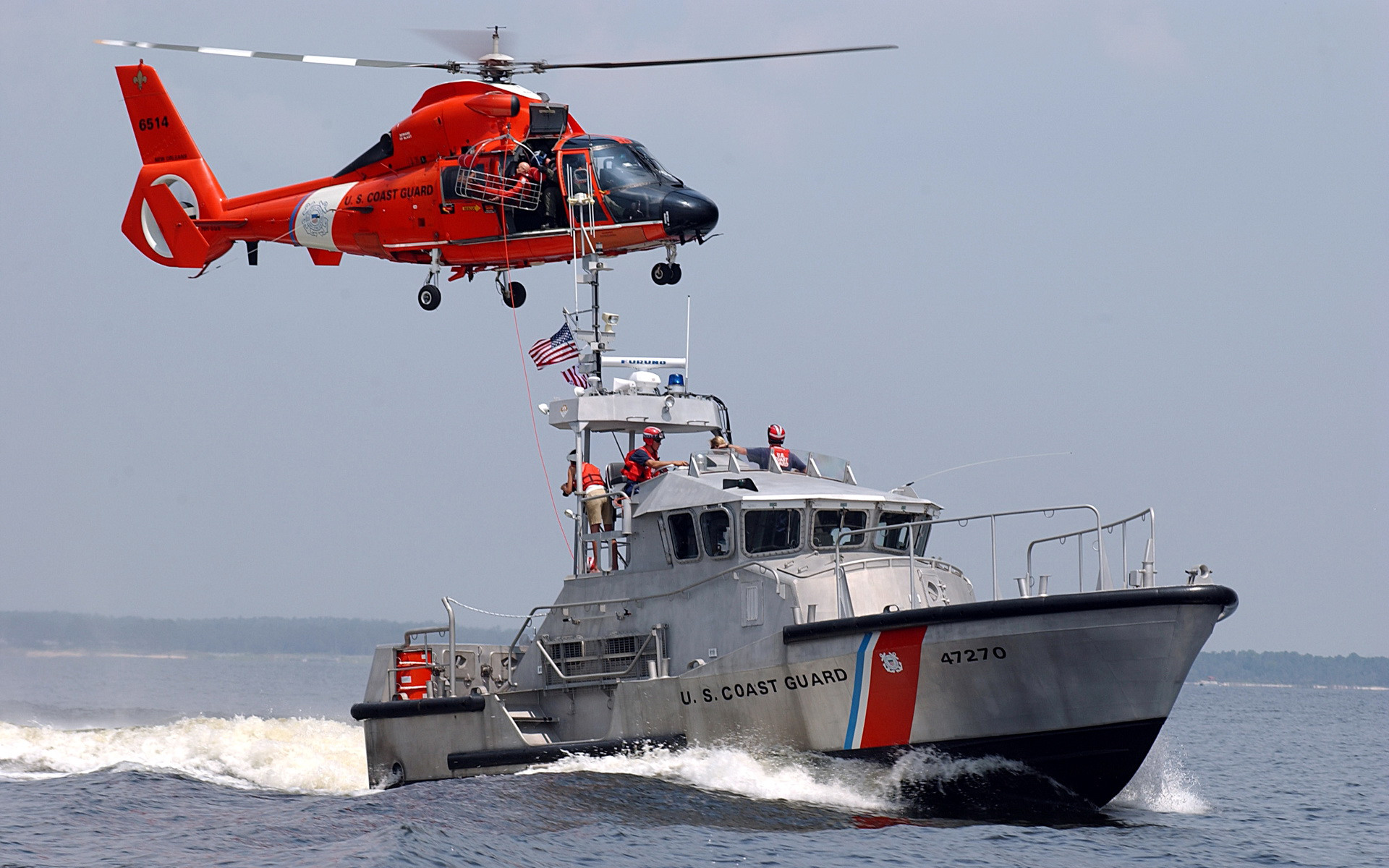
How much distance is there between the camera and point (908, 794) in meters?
13.7

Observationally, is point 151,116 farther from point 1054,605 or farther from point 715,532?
point 1054,605

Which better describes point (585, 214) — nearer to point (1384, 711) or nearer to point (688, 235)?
point (688, 235)

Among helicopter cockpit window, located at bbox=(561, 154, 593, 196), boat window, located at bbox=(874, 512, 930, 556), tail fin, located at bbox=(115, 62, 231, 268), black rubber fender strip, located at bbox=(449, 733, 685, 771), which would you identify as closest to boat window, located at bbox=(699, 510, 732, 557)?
boat window, located at bbox=(874, 512, 930, 556)

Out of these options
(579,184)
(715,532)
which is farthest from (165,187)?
(715,532)

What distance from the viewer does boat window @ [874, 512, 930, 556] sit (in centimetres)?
1538

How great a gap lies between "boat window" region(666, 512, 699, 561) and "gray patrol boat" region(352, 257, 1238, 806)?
0.02 metres

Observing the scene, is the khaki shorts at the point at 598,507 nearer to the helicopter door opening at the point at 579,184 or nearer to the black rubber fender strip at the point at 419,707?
the black rubber fender strip at the point at 419,707

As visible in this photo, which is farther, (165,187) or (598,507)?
(165,187)

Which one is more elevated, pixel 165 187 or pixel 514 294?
pixel 165 187

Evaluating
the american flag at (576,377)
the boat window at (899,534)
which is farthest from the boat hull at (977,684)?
the american flag at (576,377)

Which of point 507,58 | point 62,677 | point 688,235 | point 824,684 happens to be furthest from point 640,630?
point 62,677

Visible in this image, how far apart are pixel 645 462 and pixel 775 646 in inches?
119

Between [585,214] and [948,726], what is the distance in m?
10.2

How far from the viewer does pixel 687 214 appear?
66.9 feet
